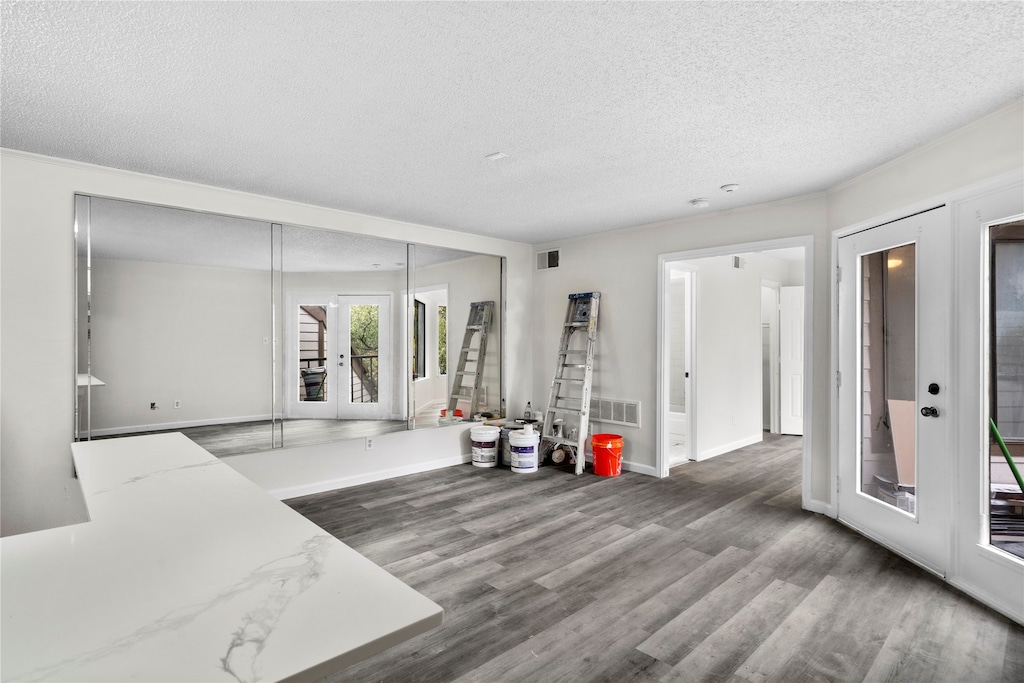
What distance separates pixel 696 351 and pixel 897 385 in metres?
2.53

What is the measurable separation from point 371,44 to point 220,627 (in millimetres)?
1981

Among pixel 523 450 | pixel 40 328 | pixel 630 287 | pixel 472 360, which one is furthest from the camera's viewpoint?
pixel 472 360

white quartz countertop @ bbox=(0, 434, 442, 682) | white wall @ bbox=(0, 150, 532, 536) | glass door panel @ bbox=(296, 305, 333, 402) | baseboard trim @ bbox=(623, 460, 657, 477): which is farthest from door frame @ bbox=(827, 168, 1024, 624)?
white wall @ bbox=(0, 150, 532, 536)

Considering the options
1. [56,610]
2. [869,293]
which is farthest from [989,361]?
[56,610]

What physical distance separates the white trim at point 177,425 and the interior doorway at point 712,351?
359cm

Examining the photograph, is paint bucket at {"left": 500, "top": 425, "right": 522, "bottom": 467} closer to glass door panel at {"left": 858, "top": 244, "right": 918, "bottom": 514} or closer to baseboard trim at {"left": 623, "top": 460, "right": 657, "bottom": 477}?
baseboard trim at {"left": 623, "top": 460, "right": 657, "bottom": 477}

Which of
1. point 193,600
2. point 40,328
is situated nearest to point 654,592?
point 193,600

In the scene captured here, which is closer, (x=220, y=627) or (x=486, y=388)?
(x=220, y=627)

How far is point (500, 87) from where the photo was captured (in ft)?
7.58

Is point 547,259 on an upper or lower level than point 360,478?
upper

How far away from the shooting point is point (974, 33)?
1899mm

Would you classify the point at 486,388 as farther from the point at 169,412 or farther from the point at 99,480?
the point at 99,480

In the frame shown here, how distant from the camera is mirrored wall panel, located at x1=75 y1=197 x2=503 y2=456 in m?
3.40

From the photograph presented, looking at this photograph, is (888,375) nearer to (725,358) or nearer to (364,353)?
(725,358)
